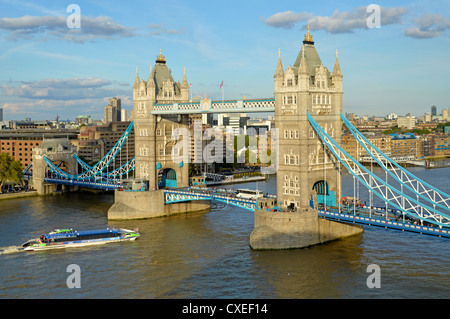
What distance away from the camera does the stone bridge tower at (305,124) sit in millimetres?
56438

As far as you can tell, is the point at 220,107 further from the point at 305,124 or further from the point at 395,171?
the point at 395,171

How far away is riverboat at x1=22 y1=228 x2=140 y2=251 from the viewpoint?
2239 inches

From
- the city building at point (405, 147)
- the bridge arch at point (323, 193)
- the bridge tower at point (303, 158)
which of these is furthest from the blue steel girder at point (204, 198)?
the city building at point (405, 147)

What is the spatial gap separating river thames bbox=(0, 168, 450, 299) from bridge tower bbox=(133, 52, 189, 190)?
40.4 feet

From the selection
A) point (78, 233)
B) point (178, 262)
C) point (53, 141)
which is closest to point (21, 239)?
point (78, 233)

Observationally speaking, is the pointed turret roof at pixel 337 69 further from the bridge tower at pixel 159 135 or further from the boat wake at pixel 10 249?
the boat wake at pixel 10 249

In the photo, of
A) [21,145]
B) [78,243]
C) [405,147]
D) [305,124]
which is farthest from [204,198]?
[405,147]

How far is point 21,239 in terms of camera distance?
A: 60.2 metres

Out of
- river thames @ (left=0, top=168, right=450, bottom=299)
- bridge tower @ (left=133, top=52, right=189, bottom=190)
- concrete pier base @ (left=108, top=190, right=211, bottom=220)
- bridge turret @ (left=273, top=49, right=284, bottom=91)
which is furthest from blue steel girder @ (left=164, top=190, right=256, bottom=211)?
bridge turret @ (left=273, top=49, right=284, bottom=91)

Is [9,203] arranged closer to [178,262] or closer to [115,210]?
[115,210]

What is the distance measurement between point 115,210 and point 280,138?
27.4 metres

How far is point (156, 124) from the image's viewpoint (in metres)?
76.6

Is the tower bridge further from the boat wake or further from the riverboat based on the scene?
the boat wake

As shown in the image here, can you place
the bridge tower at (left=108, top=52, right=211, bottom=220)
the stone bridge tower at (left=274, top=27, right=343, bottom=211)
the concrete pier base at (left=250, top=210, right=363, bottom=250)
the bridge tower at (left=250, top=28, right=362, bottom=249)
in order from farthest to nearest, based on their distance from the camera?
the bridge tower at (left=108, top=52, right=211, bottom=220)
the stone bridge tower at (left=274, top=27, right=343, bottom=211)
the bridge tower at (left=250, top=28, right=362, bottom=249)
the concrete pier base at (left=250, top=210, right=363, bottom=250)
